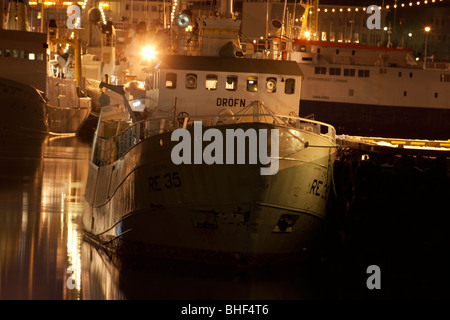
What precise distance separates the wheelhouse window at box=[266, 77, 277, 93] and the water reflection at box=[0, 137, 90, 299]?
7335 millimetres

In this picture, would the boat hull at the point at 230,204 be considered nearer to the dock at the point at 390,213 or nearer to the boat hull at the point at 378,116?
the dock at the point at 390,213

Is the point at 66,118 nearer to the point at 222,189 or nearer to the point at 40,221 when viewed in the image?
the point at 40,221

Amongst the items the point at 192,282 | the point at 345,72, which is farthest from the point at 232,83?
the point at 345,72

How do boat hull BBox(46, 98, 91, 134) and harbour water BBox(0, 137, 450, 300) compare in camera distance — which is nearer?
harbour water BBox(0, 137, 450, 300)

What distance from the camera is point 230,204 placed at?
861 inches

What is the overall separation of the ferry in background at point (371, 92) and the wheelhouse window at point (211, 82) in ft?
205

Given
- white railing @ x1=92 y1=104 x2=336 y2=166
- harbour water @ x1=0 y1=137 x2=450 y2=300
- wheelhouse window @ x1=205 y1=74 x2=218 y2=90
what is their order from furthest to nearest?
wheelhouse window @ x1=205 y1=74 x2=218 y2=90
white railing @ x1=92 y1=104 x2=336 y2=166
harbour water @ x1=0 y1=137 x2=450 y2=300

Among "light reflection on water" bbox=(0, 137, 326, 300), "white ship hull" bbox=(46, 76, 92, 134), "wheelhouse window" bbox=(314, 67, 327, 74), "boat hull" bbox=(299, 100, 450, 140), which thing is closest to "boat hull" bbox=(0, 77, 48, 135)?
"white ship hull" bbox=(46, 76, 92, 134)

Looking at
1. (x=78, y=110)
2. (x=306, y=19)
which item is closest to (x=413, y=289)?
(x=78, y=110)

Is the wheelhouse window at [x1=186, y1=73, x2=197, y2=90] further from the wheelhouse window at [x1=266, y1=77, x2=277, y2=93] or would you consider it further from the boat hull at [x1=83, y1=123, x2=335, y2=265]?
the boat hull at [x1=83, y1=123, x2=335, y2=265]

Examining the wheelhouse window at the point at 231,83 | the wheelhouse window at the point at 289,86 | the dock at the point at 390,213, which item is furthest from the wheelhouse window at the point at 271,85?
the dock at the point at 390,213

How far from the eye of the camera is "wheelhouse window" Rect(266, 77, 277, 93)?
85.7 feet

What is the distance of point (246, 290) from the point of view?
818 inches

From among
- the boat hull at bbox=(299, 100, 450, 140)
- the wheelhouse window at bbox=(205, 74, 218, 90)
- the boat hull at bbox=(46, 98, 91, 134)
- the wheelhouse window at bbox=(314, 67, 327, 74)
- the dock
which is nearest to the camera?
the dock
